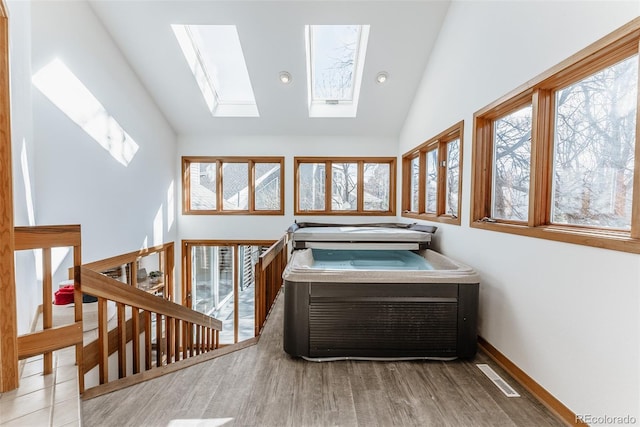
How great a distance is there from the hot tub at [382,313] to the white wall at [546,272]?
1.03 feet

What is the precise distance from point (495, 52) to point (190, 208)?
544cm

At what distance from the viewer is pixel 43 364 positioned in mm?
1833

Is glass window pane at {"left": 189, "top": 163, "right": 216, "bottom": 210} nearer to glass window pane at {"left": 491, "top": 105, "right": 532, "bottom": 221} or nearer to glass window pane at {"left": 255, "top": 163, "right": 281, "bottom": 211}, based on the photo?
glass window pane at {"left": 255, "top": 163, "right": 281, "bottom": 211}

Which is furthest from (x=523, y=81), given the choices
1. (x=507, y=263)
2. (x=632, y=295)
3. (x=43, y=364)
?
(x=43, y=364)

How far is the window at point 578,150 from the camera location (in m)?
1.50

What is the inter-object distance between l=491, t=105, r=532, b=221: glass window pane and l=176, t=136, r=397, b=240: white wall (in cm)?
304

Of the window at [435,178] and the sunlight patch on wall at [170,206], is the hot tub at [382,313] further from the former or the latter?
the sunlight patch on wall at [170,206]

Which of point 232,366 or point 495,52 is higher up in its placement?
point 495,52

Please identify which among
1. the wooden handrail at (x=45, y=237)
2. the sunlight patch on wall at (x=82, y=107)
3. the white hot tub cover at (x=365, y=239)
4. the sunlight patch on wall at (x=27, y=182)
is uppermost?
the sunlight patch on wall at (x=82, y=107)

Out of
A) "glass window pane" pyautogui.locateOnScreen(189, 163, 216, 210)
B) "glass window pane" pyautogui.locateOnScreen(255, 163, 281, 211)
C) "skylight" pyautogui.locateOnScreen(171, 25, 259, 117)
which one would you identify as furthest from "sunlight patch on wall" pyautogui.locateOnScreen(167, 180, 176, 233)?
"skylight" pyautogui.locateOnScreen(171, 25, 259, 117)

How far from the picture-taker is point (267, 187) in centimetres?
582

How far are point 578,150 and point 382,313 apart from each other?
171cm

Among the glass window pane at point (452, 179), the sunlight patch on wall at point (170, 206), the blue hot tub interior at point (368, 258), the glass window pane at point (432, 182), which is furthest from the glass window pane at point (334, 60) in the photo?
the sunlight patch on wall at point (170, 206)

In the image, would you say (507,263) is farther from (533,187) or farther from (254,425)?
(254,425)
